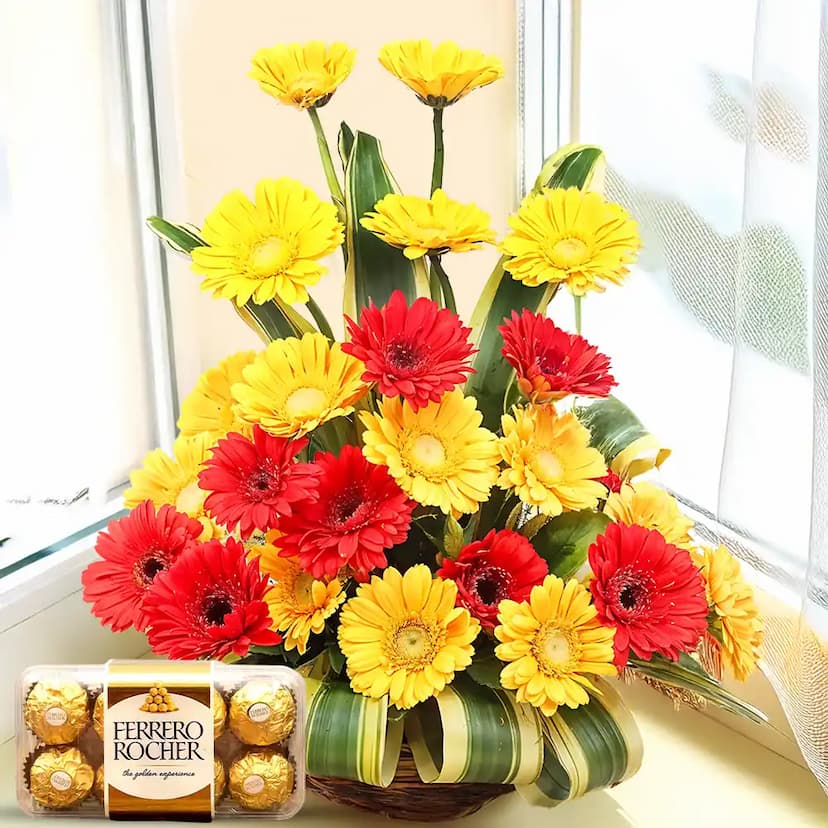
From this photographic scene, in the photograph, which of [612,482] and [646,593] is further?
[612,482]

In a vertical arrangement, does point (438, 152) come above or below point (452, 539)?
above

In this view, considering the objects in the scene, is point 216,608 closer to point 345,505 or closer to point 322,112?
point 345,505

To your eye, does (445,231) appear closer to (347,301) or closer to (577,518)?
(347,301)

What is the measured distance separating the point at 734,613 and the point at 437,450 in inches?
9.9

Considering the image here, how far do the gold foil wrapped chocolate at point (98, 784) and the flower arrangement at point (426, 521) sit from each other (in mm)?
103

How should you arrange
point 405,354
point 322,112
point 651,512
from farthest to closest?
point 322,112 < point 651,512 < point 405,354

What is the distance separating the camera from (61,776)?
775 mm

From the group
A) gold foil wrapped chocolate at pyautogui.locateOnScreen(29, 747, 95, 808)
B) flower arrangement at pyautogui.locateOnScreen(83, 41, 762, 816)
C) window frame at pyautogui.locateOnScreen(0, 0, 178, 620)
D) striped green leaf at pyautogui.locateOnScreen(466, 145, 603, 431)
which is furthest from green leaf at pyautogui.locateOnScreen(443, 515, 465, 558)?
window frame at pyautogui.locateOnScreen(0, 0, 178, 620)

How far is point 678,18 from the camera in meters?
0.93

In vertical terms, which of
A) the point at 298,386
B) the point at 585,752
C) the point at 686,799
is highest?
the point at 298,386

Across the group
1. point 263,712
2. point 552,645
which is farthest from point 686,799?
point 263,712

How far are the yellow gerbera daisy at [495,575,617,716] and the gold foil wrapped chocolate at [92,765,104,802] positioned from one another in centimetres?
31

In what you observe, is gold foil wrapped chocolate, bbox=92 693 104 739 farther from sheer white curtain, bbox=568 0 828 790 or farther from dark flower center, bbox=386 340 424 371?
sheer white curtain, bbox=568 0 828 790

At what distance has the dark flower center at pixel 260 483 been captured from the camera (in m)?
0.71
